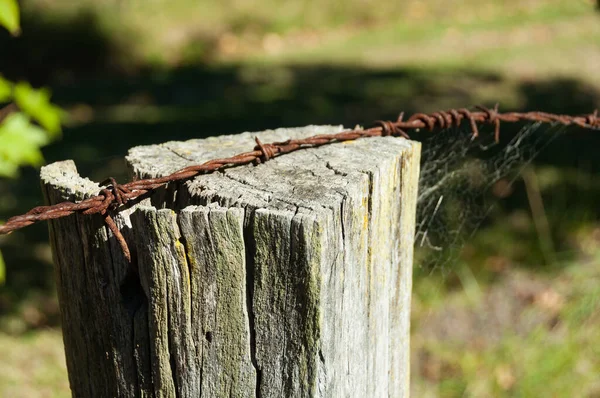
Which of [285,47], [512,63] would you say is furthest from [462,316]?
[285,47]

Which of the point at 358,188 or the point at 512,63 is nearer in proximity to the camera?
the point at 358,188

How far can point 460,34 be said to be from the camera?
11625 mm

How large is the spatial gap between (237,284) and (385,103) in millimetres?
6873

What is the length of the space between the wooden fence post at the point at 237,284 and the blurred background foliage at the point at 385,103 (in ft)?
1.60

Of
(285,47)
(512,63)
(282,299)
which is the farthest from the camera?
(285,47)

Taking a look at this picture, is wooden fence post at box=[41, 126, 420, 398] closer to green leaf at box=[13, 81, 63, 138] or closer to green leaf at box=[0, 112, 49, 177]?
green leaf at box=[0, 112, 49, 177]

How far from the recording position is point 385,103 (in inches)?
311

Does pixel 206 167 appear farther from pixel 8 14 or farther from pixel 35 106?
pixel 35 106

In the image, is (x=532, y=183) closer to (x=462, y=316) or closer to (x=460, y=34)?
(x=462, y=316)

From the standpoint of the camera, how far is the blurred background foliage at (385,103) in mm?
3664

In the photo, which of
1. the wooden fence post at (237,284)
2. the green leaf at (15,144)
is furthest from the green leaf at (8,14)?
the wooden fence post at (237,284)

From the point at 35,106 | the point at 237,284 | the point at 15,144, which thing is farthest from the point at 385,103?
the point at 237,284

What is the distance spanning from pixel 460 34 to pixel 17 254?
897 centimetres

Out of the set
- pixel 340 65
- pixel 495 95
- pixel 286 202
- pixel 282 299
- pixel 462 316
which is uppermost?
pixel 340 65
